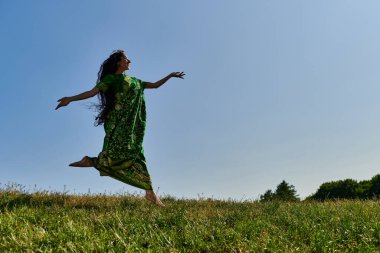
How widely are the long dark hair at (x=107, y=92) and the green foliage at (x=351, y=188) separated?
12.3 meters

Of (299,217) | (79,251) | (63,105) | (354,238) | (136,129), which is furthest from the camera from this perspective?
(136,129)

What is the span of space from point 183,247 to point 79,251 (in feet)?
3.89

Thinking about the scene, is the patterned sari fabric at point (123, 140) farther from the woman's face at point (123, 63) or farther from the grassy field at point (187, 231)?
the grassy field at point (187, 231)

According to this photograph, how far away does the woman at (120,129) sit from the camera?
32.0ft

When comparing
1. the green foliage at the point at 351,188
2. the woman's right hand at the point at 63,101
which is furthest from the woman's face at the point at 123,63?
the green foliage at the point at 351,188

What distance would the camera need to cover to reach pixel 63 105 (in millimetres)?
9328

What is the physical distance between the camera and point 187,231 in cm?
621

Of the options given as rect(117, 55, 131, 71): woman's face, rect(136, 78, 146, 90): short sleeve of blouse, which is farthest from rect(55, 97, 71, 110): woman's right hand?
rect(136, 78, 146, 90): short sleeve of blouse

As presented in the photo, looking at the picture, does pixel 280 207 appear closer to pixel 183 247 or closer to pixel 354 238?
pixel 354 238

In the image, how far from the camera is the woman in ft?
32.0

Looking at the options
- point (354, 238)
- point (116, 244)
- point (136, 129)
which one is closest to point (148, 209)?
point (136, 129)

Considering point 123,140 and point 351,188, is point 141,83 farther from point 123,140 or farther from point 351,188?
point 351,188

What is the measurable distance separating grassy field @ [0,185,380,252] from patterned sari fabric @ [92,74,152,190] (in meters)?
1.27

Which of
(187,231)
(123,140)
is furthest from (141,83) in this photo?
(187,231)
